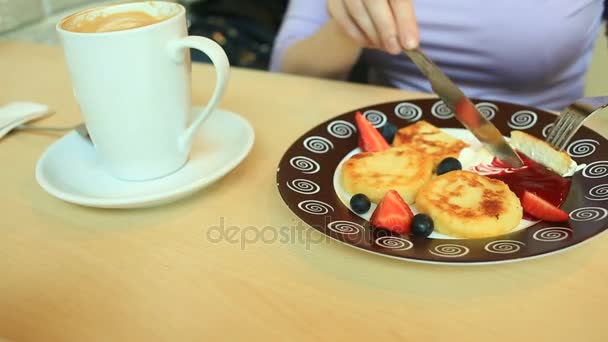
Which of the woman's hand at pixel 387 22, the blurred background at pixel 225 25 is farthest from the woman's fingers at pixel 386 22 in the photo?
the blurred background at pixel 225 25

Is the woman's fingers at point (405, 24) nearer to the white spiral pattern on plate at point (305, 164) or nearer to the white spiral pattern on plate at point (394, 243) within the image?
the white spiral pattern on plate at point (305, 164)

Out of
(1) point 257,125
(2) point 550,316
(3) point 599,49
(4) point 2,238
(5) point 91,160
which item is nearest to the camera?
(2) point 550,316

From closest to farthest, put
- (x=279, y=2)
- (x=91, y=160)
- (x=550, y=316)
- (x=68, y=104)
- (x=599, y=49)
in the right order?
1. (x=550, y=316)
2. (x=91, y=160)
3. (x=68, y=104)
4. (x=599, y=49)
5. (x=279, y=2)

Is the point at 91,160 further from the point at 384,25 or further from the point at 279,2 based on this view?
the point at 279,2

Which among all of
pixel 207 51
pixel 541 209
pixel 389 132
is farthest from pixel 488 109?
pixel 207 51

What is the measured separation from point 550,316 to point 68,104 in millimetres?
779

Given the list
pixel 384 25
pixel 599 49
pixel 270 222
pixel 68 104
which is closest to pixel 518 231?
pixel 270 222

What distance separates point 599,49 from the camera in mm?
1412

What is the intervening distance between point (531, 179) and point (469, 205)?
10 cm

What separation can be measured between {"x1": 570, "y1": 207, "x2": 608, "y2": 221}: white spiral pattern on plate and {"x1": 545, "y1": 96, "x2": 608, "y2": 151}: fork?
0.13 meters

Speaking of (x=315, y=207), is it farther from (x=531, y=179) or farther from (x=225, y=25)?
(x=225, y=25)

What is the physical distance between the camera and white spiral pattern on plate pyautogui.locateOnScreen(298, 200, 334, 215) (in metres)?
0.54

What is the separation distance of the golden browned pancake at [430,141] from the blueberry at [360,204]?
126 mm

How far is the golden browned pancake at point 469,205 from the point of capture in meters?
0.51
